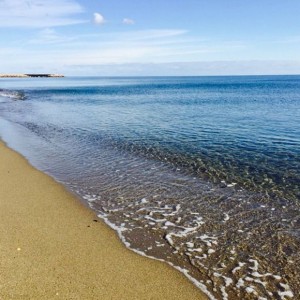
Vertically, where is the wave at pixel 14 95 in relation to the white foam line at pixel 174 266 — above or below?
above

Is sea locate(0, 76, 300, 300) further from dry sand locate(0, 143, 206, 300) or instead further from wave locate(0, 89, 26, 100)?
wave locate(0, 89, 26, 100)

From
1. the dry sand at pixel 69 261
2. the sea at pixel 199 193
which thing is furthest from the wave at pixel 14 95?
the dry sand at pixel 69 261

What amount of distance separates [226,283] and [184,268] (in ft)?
3.23

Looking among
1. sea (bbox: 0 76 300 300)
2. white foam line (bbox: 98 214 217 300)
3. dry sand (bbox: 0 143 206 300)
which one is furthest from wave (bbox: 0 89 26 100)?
white foam line (bbox: 98 214 217 300)

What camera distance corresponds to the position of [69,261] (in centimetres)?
763

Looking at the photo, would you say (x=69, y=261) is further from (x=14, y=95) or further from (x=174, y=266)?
(x=14, y=95)

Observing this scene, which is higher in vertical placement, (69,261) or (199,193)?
(69,261)

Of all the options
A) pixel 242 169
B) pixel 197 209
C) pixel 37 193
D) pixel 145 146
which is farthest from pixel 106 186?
pixel 145 146

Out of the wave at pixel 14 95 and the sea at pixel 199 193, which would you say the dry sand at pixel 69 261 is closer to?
the sea at pixel 199 193

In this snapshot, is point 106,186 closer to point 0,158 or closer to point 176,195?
point 176,195

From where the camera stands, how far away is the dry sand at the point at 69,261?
6586 mm

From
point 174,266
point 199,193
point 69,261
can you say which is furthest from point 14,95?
point 174,266

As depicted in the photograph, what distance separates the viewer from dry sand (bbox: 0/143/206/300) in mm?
6586

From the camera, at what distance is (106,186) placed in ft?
43.6
